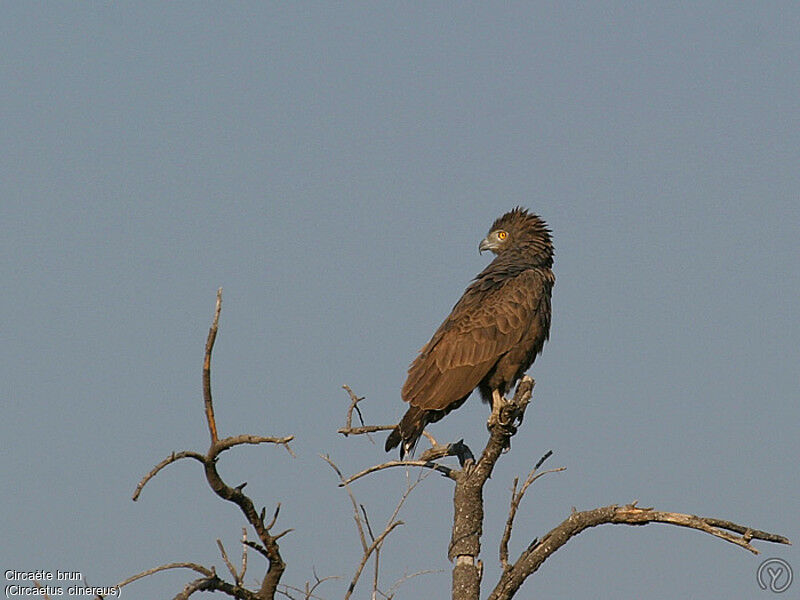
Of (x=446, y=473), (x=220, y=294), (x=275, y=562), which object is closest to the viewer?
(x=220, y=294)

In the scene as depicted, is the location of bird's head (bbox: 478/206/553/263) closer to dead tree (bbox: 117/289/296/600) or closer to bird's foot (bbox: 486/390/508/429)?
bird's foot (bbox: 486/390/508/429)

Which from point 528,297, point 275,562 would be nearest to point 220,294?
point 275,562

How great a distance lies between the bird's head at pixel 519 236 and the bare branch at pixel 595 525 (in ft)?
14.9

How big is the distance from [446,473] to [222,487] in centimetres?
269

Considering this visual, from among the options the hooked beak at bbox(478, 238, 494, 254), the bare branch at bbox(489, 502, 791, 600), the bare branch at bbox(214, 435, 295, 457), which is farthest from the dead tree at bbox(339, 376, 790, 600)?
the hooked beak at bbox(478, 238, 494, 254)

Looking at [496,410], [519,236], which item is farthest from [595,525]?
[519,236]

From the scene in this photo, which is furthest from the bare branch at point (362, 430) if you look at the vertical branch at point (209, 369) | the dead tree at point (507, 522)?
the vertical branch at point (209, 369)

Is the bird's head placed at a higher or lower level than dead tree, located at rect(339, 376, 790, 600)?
higher

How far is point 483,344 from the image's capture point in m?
8.97

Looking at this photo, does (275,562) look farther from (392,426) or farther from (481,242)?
(481,242)

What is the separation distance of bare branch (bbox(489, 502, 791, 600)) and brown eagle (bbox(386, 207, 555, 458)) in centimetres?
216

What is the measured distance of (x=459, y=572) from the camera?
649 cm

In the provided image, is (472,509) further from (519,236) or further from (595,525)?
(519,236)

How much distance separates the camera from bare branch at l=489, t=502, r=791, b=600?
5.72 m
